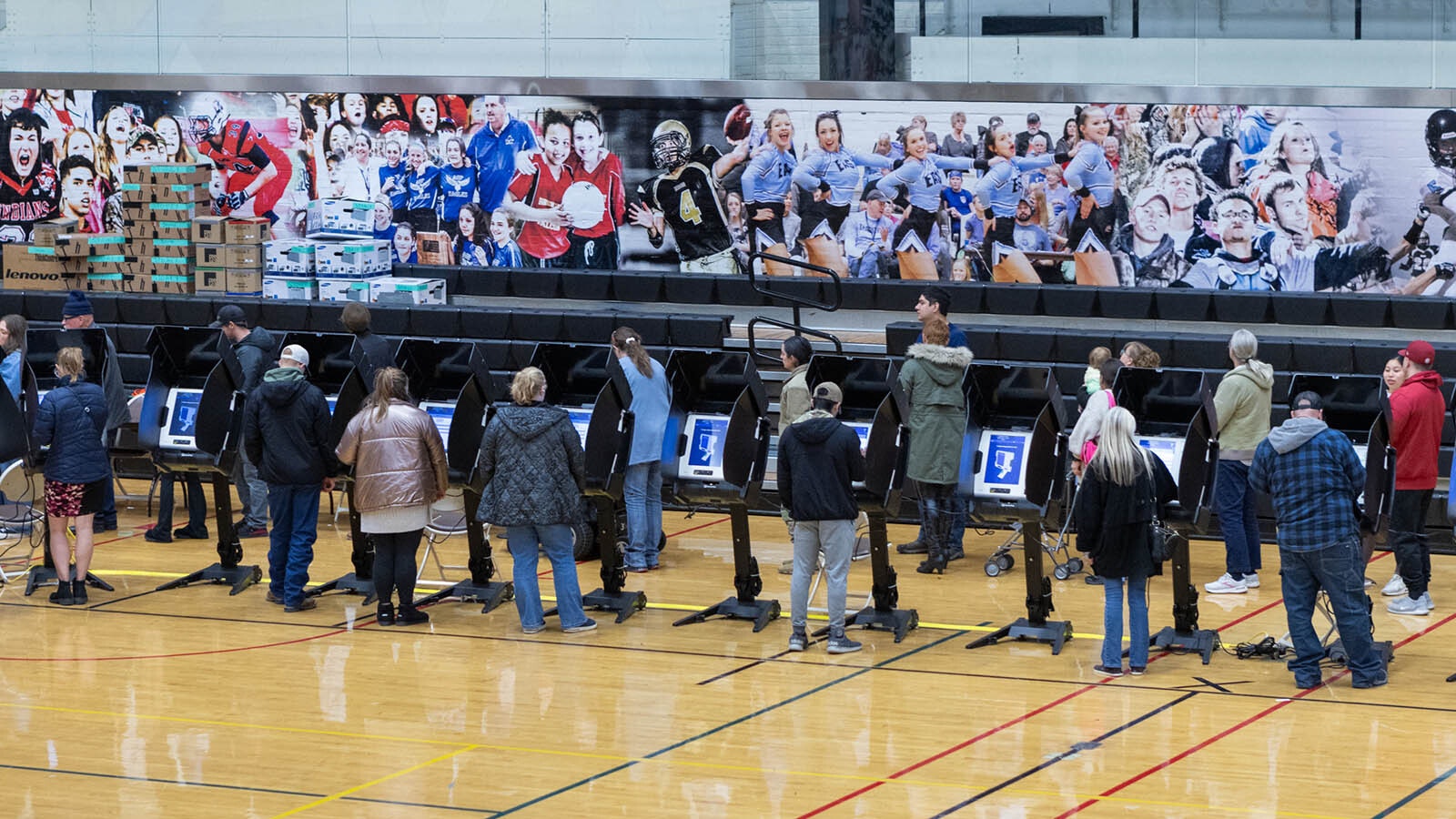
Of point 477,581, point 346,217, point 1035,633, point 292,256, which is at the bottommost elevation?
point 1035,633

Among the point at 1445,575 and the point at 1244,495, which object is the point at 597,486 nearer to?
the point at 1244,495

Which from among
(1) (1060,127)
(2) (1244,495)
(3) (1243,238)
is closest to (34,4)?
(1) (1060,127)

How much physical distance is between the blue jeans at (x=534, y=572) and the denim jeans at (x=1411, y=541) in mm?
5066

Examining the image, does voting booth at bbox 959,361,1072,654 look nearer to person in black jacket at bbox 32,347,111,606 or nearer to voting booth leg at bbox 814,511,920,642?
voting booth leg at bbox 814,511,920,642

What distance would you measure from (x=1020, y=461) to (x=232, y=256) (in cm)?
1073

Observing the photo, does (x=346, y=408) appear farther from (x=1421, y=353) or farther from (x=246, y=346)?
(x=1421, y=353)

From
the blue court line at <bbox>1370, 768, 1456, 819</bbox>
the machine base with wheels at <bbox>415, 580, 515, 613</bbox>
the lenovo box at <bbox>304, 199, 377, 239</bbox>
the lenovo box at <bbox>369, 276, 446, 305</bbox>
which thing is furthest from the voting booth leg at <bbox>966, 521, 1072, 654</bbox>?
the lenovo box at <bbox>304, 199, 377, 239</bbox>

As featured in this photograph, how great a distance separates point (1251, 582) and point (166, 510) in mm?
8061

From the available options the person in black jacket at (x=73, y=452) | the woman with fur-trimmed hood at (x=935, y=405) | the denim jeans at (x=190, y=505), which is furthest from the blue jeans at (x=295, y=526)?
the woman with fur-trimmed hood at (x=935, y=405)

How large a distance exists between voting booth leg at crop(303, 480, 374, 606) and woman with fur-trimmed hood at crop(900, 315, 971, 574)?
3628 millimetres

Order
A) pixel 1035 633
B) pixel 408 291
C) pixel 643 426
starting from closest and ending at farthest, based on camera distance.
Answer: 1. pixel 1035 633
2. pixel 643 426
3. pixel 408 291

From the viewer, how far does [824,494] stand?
1063cm

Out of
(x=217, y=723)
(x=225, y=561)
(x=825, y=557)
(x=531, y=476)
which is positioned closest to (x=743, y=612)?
(x=825, y=557)

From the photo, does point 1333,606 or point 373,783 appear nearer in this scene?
point 373,783
